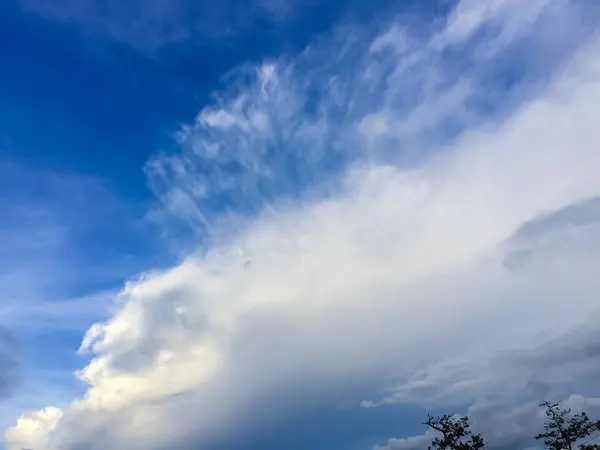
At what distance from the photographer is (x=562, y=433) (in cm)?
16875

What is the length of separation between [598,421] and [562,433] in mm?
6508

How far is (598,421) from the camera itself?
168 metres

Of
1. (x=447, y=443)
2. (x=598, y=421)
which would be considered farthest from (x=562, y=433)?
(x=447, y=443)

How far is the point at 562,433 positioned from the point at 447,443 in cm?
2021

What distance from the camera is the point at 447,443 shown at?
16875 cm

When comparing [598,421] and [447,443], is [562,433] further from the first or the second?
[447,443]

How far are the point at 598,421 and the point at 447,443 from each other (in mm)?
26491
